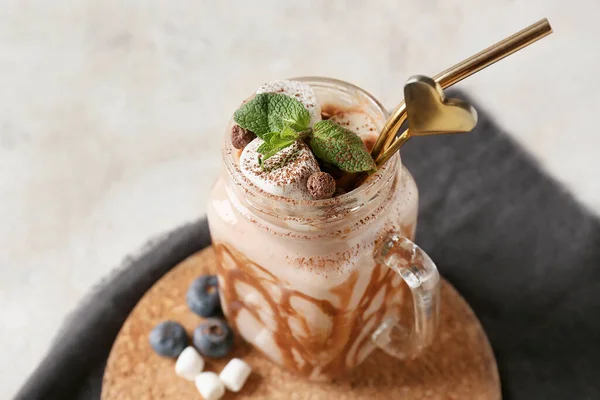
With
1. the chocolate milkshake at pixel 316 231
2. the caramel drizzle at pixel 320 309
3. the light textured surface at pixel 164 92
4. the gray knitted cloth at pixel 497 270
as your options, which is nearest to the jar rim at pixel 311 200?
the chocolate milkshake at pixel 316 231

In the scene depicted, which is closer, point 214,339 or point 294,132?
point 294,132

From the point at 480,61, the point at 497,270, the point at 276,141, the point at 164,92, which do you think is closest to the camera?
the point at 480,61

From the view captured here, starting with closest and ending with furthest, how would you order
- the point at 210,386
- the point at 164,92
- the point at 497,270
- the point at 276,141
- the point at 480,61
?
the point at 480,61 → the point at 276,141 → the point at 210,386 → the point at 497,270 → the point at 164,92

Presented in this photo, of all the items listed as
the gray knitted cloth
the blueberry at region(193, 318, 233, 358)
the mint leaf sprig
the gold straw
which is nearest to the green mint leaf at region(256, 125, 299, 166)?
the mint leaf sprig

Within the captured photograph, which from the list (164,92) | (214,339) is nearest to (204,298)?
(214,339)

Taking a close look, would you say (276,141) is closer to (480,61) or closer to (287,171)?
(287,171)

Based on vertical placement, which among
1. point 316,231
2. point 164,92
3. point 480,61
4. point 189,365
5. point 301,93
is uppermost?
point 480,61
